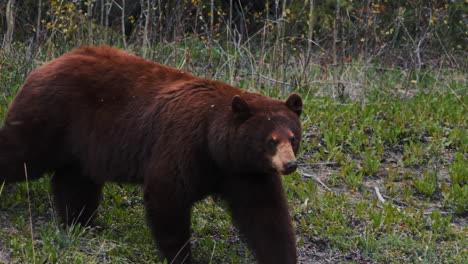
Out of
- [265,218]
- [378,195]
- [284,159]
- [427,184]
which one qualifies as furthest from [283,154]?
[427,184]

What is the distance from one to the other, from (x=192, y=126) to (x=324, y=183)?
257 centimetres

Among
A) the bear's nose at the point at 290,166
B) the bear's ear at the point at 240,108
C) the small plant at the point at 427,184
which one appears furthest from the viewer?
the small plant at the point at 427,184

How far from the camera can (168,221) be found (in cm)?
513

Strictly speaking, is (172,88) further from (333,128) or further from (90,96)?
(333,128)

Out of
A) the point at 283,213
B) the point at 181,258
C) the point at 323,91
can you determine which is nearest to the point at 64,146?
the point at 181,258

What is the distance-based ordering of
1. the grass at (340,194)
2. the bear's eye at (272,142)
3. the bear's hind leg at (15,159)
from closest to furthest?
the bear's eye at (272,142)
the bear's hind leg at (15,159)
the grass at (340,194)

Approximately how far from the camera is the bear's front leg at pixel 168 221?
5.11 m

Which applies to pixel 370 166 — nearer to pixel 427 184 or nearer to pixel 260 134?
pixel 427 184

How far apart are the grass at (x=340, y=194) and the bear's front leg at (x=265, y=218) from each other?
76 centimetres

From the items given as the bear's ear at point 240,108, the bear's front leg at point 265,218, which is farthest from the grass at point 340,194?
the bear's ear at point 240,108

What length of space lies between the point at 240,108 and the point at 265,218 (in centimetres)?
79

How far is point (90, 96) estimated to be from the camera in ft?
18.4

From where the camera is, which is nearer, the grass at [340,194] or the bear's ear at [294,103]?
the bear's ear at [294,103]

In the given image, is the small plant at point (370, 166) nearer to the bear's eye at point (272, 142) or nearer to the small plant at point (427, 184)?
the small plant at point (427, 184)
